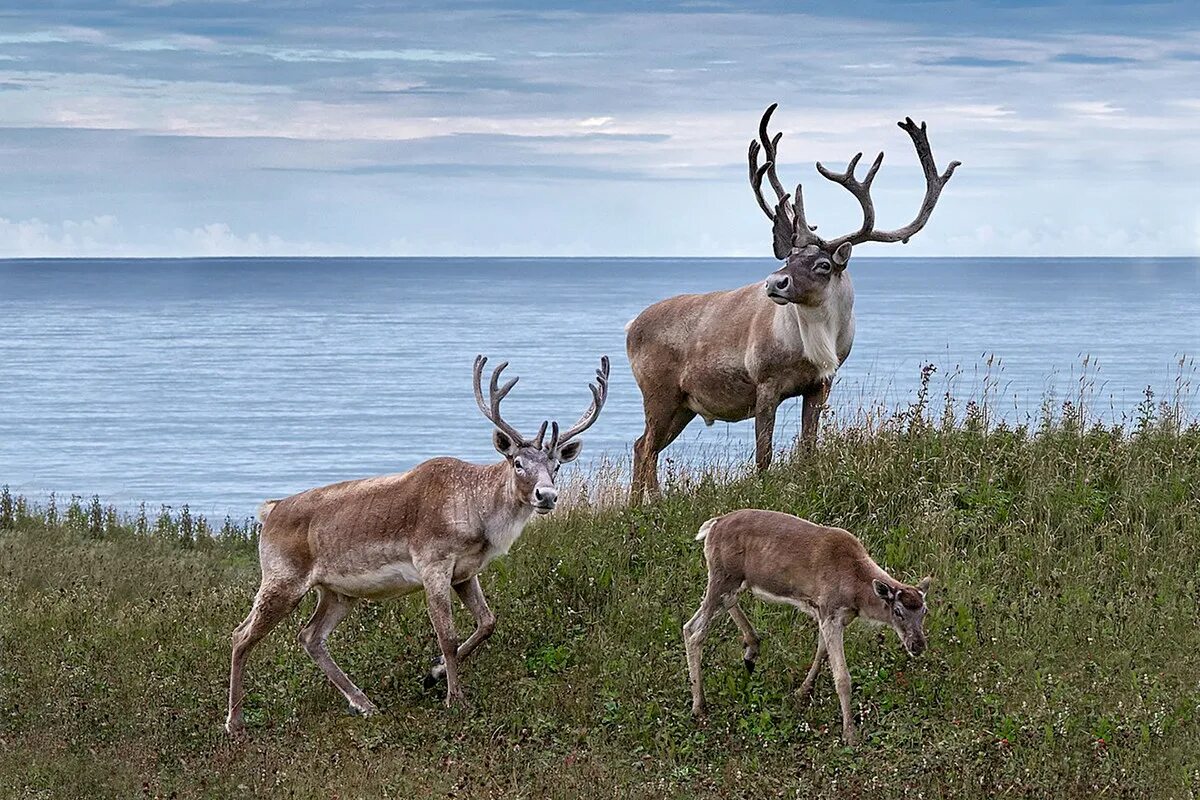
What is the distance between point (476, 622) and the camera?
37.6 feet

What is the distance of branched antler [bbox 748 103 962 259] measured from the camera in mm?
13766

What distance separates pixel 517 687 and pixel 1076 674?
376 cm

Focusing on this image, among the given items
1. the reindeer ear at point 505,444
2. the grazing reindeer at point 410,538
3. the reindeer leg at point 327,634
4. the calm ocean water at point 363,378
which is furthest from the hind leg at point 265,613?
the calm ocean water at point 363,378

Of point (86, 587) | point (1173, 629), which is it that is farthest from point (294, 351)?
point (1173, 629)

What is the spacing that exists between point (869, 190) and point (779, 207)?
0.87 m

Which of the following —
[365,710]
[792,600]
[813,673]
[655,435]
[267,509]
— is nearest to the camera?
[792,600]

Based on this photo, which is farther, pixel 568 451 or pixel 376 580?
pixel 376 580

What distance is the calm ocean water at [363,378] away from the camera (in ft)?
A: 125

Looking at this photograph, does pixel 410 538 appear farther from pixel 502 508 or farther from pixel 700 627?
pixel 700 627

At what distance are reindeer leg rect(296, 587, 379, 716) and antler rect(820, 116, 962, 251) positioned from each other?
5.03 m

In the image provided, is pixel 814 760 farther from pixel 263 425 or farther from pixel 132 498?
pixel 263 425

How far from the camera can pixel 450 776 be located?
10.0m

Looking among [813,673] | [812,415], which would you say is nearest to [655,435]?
[812,415]

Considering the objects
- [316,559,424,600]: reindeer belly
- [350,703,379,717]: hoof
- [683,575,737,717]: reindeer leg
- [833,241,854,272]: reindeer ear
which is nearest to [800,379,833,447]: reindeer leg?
[833,241,854,272]: reindeer ear
